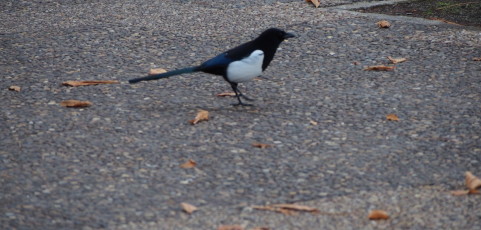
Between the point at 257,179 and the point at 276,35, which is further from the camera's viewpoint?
the point at 276,35

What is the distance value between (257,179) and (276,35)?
5.30 feet

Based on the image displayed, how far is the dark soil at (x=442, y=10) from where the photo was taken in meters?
8.18

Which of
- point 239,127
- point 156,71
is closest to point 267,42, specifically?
point 239,127

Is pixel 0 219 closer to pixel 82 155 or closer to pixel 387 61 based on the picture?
pixel 82 155

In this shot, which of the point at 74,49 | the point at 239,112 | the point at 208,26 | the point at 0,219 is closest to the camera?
the point at 0,219

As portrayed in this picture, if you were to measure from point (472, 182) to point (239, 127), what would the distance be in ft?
5.38

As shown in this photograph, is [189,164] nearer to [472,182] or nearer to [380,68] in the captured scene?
[472,182]

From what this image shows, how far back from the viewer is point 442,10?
857 centimetres

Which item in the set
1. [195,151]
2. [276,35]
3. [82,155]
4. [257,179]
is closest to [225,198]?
[257,179]

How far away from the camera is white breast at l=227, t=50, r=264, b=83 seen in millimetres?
5508

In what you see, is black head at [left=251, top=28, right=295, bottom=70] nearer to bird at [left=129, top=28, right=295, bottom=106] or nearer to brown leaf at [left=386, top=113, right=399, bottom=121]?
bird at [left=129, top=28, right=295, bottom=106]

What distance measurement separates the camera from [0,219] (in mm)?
3879

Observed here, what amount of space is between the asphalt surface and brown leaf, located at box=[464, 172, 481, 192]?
0.25ft

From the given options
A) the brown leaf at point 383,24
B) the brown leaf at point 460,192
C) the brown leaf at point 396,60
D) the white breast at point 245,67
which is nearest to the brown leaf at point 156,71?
the white breast at point 245,67
